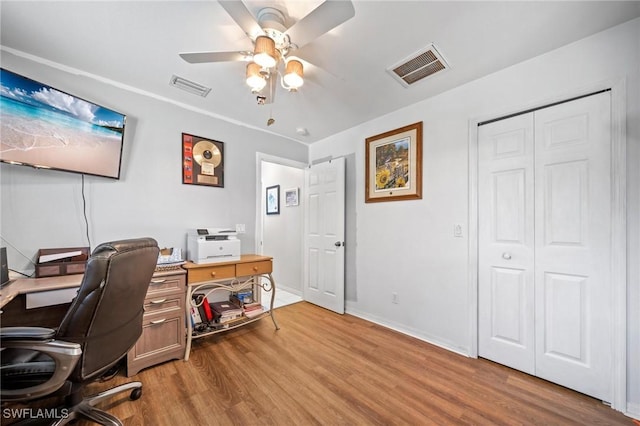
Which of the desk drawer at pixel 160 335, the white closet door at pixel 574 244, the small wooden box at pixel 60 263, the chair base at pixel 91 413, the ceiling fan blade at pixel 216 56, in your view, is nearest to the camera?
the chair base at pixel 91 413

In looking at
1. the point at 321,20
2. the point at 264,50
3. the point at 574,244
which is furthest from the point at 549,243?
the point at 264,50

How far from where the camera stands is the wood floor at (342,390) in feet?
5.02

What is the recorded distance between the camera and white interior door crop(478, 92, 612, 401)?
67.1 inches

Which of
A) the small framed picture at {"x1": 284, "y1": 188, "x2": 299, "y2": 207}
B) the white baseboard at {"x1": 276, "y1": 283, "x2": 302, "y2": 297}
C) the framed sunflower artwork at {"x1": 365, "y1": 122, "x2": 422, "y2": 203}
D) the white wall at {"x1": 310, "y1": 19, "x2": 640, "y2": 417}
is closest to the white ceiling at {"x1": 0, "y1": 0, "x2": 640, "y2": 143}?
the white wall at {"x1": 310, "y1": 19, "x2": 640, "y2": 417}

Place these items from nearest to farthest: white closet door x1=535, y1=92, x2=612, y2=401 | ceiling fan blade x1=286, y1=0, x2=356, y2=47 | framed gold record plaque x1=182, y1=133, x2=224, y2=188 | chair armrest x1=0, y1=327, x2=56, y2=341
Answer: chair armrest x1=0, y1=327, x2=56, y2=341 → ceiling fan blade x1=286, y1=0, x2=356, y2=47 → white closet door x1=535, y1=92, x2=612, y2=401 → framed gold record plaque x1=182, y1=133, x2=224, y2=188

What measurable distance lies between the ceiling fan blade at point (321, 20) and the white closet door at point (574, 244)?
1.80 metres

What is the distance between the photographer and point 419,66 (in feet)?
6.68

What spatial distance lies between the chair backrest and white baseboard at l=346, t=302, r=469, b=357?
2.44 metres

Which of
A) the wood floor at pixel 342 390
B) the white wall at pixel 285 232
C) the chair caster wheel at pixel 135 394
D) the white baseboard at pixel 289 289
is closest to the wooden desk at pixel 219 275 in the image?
the wood floor at pixel 342 390

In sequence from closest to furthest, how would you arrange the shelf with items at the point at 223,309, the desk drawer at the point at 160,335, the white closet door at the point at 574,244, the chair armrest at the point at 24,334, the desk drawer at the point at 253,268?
the chair armrest at the point at 24,334, the white closet door at the point at 574,244, the desk drawer at the point at 160,335, the shelf with items at the point at 223,309, the desk drawer at the point at 253,268

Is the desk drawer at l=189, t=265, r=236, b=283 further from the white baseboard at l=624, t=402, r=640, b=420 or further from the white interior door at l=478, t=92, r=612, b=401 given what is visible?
Result: the white baseboard at l=624, t=402, r=640, b=420

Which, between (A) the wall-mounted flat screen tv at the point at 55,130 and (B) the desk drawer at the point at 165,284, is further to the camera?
(B) the desk drawer at the point at 165,284

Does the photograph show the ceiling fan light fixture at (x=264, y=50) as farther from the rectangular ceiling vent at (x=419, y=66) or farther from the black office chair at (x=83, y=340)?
the black office chair at (x=83, y=340)

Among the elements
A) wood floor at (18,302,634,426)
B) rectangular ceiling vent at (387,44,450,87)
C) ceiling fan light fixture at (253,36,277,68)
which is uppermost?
rectangular ceiling vent at (387,44,450,87)
